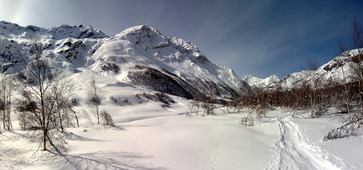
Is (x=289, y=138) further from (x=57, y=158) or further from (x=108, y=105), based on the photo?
(x=108, y=105)

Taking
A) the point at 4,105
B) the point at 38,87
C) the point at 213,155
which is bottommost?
the point at 213,155

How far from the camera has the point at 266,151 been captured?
19.3m

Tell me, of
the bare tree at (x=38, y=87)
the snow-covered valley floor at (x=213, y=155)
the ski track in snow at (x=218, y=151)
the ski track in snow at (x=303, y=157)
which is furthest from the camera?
the bare tree at (x=38, y=87)

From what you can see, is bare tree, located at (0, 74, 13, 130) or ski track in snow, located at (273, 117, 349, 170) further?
bare tree, located at (0, 74, 13, 130)

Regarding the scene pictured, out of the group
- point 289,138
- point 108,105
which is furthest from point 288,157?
point 108,105

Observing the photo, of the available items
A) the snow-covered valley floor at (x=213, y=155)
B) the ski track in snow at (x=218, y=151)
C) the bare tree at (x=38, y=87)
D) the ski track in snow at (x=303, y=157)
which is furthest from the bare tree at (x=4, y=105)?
the ski track in snow at (x=303, y=157)

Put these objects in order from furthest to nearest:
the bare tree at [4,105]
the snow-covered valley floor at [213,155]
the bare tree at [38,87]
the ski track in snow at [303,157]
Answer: the bare tree at [4,105] < the bare tree at [38,87] < the snow-covered valley floor at [213,155] < the ski track in snow at [303,157]

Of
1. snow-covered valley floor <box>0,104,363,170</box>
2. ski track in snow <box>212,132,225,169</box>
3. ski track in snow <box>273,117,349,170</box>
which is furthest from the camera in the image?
ski track in snow <box>212,132,225,169</box>

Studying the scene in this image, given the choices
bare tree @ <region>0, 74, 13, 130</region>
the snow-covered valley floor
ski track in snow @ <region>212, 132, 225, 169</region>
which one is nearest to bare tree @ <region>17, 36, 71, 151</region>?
the snow-covered valley floor

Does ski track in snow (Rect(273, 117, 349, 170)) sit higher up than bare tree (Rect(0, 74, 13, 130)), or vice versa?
bare tree (Rect(0, 74, 13, 130))

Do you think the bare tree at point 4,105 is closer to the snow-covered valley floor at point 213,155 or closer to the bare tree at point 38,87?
the bare tree at point 38,87

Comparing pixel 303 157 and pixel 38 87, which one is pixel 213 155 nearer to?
pixel 303 157

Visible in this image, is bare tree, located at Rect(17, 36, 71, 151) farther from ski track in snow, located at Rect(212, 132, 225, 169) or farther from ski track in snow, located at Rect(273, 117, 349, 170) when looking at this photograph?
ski track in snow, located at Rect(273, 117, 349, 170)

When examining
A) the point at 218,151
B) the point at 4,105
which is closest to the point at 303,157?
the point at 218,151
